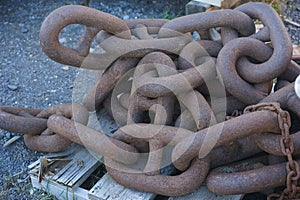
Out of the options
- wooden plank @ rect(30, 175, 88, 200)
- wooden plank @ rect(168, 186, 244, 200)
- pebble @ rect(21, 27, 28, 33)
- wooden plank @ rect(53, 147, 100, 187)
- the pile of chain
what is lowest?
pebble @ rect(21, 27, 28, 33)

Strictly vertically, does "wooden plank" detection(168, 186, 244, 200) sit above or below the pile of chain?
below

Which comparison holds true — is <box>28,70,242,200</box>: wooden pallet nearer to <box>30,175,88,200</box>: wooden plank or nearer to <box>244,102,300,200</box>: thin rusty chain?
A: <box>30,175,88,200</box>: wooden plank

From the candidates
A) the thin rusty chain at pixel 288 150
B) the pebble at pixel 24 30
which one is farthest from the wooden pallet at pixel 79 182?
the pebble at pixel 24 30

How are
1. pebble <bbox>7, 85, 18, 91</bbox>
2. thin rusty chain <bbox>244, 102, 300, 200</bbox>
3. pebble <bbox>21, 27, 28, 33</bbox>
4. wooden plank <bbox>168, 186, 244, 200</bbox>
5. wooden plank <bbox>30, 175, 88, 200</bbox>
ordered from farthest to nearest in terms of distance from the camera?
pebble <bbox>21, 27, 28, 33</bbox> < pebble <bbox>7, 85, 18, 91</bbox> < wooden plank <bbox>30, 175, 88, 200</bbox> < wooden plank <bbox>168, 186, 244, 200</bbox> < thin rusty chain <bbox>244, 102, 300, 200</bbox>

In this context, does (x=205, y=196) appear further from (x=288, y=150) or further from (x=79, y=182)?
(x=79, y=182)

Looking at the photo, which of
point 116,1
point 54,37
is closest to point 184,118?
point 54,37

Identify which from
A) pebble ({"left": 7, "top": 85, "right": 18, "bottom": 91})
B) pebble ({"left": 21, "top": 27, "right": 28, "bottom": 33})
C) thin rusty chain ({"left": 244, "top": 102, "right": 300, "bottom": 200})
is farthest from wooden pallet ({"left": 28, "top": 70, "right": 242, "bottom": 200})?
pebble ({"left": 21, "top": 27, "right": 28, "bottom": 33})

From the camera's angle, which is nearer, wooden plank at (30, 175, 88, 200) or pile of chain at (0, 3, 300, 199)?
pile of chain at (0, 3, 300, 199)

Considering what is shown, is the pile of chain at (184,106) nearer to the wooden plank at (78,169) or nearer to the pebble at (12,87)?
the wooden plank at (78,169)
